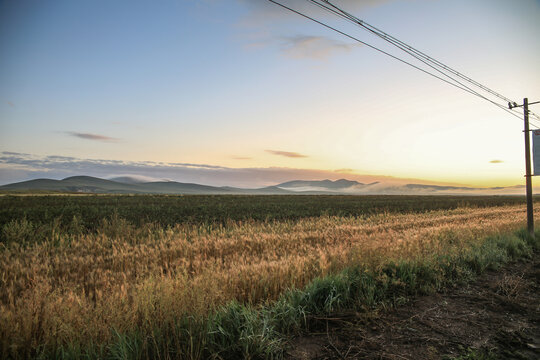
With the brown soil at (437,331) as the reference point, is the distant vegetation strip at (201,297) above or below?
above

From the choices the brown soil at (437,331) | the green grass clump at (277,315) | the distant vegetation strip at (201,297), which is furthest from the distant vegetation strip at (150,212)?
the brown soil at (437,331)

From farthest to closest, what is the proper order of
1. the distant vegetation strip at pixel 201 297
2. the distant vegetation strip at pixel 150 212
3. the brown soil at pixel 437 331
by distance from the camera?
1. the distant vegetation strip at pixel 150 212
2. the brown soil at pixel 437 331
3. the distant vegetation strip at pixel 201 297

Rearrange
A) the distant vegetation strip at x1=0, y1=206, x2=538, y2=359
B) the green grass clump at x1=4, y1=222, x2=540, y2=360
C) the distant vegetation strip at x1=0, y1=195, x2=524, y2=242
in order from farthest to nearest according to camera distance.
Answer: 1. the distant vegetation strip at x1=0, y1=195, x2=524, y2=242
2. the distant vegetation strip at x1=0, y1=206, x2=538, y2=359
3. the green grass clump at x1=4, y1=222, x2=540, y2=360

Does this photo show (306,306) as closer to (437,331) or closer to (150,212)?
(437,331)

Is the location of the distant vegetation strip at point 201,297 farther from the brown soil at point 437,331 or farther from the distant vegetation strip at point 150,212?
the distant vegetation strip at point 150,212

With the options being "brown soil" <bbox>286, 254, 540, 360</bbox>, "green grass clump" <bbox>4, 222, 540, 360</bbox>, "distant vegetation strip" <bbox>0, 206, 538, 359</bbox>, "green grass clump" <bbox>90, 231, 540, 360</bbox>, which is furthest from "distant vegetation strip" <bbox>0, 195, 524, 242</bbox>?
"brown soil" <bbox>286, 254, 540, 360</bbox>

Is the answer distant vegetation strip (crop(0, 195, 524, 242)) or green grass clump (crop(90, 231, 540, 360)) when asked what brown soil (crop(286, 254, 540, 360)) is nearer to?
green grass clump (crop(90, 231, 540, 360))

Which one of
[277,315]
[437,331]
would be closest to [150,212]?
[277,315]

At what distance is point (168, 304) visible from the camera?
379 centimetres

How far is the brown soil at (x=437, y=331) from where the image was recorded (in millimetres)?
3713

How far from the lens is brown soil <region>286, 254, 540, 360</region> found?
12.2ft

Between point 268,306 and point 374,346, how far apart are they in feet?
5.37

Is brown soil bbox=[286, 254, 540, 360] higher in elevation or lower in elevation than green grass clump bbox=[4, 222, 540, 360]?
lower

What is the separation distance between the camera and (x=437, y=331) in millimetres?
4355
